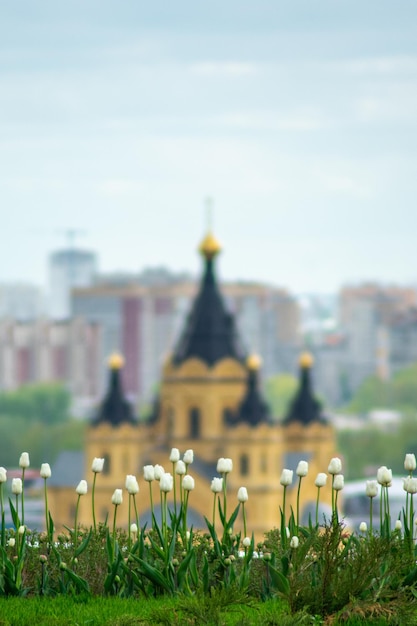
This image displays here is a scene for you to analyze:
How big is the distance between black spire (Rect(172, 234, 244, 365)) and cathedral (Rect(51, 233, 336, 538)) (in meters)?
0.03

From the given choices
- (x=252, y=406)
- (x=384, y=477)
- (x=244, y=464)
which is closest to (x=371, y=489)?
(x=384, y=477)

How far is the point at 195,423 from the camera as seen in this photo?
30.0 metres

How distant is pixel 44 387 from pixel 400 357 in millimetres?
15169

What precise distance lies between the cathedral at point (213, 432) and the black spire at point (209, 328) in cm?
3

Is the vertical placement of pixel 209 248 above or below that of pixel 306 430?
above

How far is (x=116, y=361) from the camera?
28.8 metres

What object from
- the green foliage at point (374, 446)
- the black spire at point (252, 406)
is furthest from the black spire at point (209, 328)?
the green foliage at point (374, 446)

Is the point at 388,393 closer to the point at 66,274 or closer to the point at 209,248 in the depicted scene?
the point at 66,274

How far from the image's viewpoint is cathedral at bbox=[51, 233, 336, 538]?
29125 mm

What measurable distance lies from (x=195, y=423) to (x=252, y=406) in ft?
3.87

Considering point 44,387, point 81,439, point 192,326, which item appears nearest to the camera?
point 192,326

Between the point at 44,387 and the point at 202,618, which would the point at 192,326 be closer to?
the point at 202,618

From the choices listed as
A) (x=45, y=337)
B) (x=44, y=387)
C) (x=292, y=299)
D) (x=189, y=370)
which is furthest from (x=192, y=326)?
(x=292, y=299)

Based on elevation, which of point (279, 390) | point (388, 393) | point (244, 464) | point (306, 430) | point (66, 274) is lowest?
point (244, 464)
